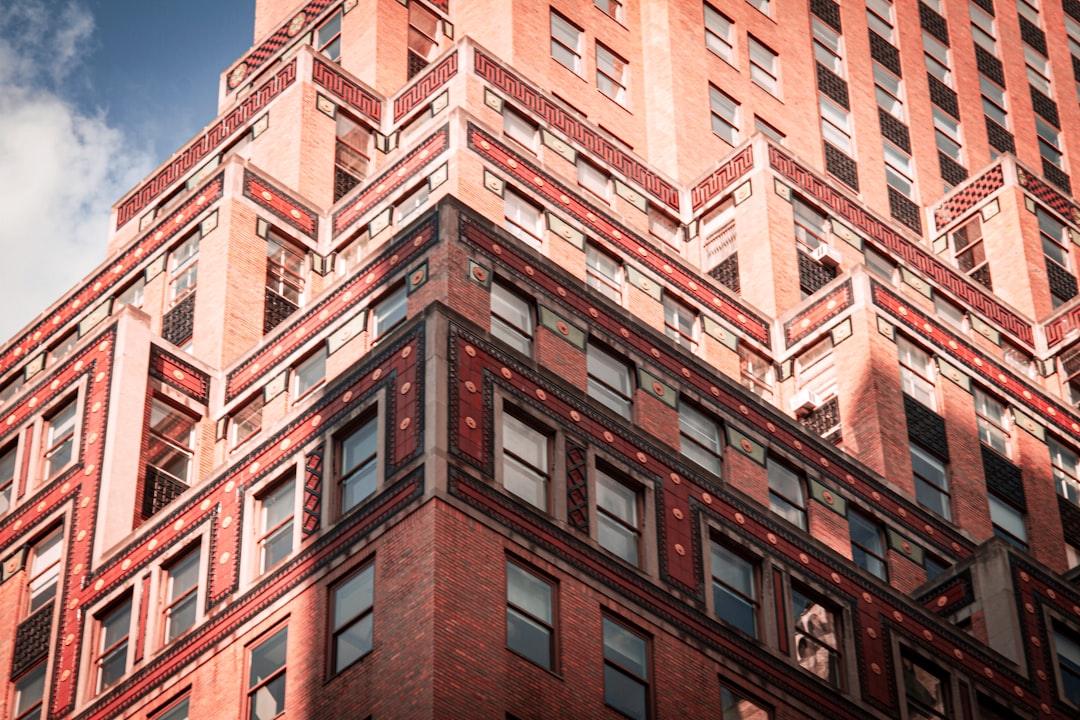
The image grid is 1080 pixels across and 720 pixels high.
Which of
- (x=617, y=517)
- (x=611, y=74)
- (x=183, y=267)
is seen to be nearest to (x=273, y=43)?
(x=611, y=74)

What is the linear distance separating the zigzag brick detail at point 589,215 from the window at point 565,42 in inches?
591

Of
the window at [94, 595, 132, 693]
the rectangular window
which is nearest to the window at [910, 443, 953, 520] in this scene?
the rectangular window

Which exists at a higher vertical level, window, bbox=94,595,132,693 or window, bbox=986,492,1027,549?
window, bbox=986,492,1027,549

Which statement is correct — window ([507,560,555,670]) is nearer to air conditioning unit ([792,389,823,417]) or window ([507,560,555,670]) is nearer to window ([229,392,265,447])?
window ([229,392,265,447])

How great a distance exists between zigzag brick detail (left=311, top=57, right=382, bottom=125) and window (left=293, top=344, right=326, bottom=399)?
59.8ft

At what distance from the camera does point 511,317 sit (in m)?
50.0

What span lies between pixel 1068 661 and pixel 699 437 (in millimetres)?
10944

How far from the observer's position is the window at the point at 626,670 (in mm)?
42812

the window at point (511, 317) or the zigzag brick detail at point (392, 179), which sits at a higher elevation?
the zigzag brick detail at point (392, 179)

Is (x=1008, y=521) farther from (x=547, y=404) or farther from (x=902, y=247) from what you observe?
(x=547, y=404)

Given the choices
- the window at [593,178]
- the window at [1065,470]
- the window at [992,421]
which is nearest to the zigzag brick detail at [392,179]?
the window at [593,178]

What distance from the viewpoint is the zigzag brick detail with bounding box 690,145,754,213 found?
72.7 meters

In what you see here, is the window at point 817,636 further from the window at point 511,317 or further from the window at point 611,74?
the window at point 611,74

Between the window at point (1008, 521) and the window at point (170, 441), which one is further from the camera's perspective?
the window at point (1008, 521)
